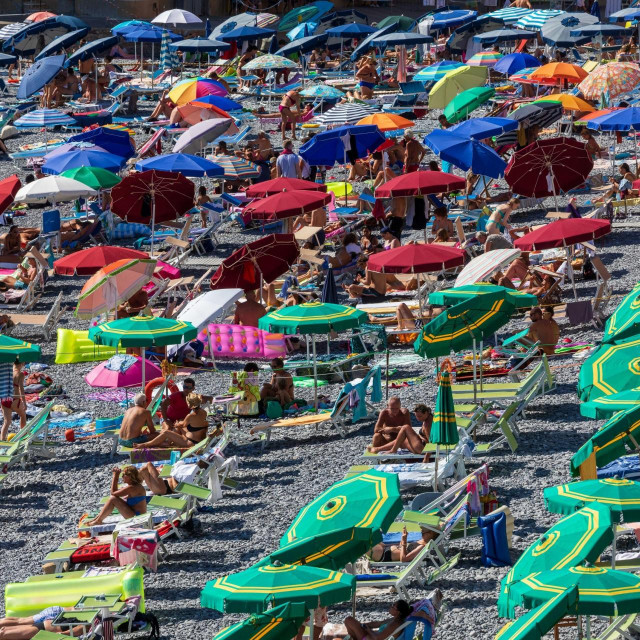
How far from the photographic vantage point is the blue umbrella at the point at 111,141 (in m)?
27.7

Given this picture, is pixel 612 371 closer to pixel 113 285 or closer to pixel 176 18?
pixel 113 285

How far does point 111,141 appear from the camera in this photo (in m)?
27.8

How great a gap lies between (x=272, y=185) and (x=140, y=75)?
18.4 m

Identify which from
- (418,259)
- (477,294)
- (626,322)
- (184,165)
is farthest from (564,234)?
(184,165)

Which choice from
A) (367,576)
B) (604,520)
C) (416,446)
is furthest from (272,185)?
(604,520)

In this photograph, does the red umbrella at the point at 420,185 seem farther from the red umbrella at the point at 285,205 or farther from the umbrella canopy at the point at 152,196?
the umbrella canopy at the point at 152,196

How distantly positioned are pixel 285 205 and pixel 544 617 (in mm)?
13228

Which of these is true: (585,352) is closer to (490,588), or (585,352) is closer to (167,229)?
(490,588)

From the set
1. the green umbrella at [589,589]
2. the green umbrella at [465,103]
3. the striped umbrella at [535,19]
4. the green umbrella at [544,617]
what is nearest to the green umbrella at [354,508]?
the green umbrella at [589,589]

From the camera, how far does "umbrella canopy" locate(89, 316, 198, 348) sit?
1616cm

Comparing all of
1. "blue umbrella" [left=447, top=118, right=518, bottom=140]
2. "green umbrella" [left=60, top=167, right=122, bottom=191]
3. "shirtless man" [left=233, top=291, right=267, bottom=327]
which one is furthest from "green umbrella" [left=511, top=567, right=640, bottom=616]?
"green umbrella" [left=60, top=167, right=122, bottom=191]

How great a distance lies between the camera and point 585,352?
57.0 feet

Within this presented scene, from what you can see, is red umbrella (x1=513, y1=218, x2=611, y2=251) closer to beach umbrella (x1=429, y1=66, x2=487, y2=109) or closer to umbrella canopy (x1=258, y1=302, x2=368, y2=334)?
umbrella canopy (x1=258, y1=302, x2=368, y2=334)

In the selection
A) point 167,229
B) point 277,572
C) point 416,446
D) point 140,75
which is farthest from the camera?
point 140,75
